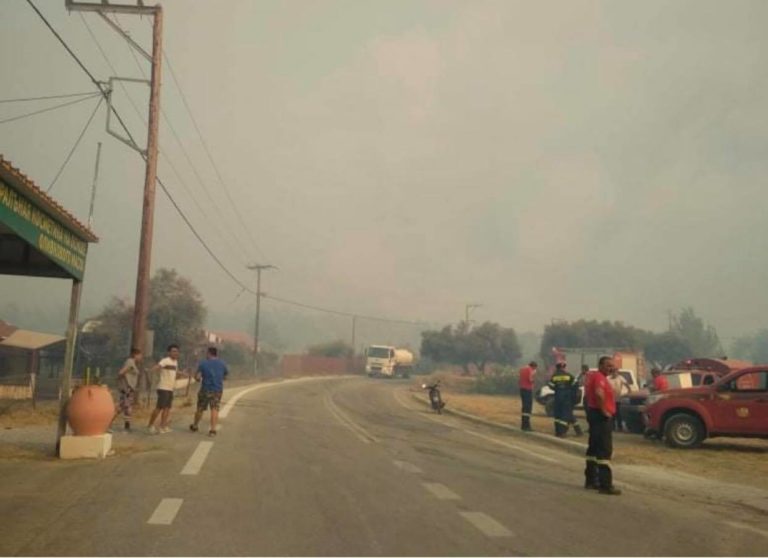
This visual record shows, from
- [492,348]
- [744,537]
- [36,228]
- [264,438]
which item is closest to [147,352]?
[264,438]

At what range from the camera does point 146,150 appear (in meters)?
19.9

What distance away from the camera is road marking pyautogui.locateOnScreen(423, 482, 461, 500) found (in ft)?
28.9

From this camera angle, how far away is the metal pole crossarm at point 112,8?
19547mm

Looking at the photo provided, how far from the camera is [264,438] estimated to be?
47.4ft

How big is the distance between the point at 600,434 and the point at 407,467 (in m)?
3.04

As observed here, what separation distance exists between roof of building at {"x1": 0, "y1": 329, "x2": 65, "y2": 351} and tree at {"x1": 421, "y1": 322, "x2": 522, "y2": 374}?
59.9m

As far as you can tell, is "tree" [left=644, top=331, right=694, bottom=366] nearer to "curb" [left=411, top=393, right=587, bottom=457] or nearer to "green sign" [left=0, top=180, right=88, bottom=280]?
"curb" [left=411, top=393, right=587, bottom=457]

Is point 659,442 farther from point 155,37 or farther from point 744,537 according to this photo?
point 155,37

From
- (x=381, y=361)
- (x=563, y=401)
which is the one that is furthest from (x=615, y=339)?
(x=563, y=401)

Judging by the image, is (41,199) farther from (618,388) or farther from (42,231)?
(618,388)

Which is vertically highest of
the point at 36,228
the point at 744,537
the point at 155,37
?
the point at 155,37

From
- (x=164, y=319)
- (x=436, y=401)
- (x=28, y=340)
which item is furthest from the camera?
(x=164, y=319)

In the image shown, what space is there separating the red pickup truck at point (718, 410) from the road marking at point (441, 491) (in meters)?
8.16

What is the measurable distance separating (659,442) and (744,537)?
10.0 metres
